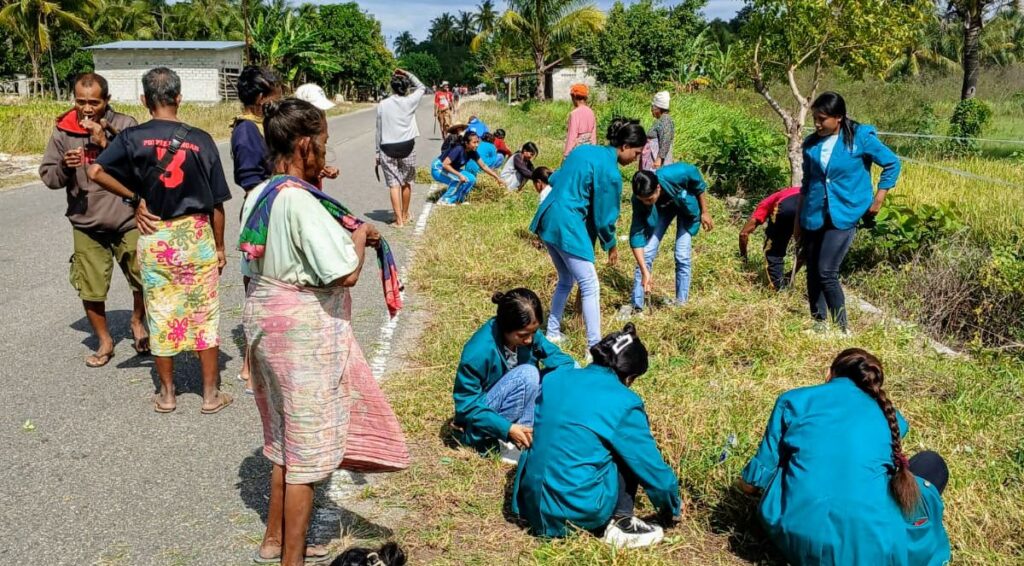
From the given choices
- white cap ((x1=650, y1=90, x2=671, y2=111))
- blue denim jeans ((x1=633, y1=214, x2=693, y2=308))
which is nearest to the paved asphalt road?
blue denim jeans ((x1=633, y1=214, x2=693, y2=308))

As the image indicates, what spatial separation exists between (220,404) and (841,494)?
3410 mm

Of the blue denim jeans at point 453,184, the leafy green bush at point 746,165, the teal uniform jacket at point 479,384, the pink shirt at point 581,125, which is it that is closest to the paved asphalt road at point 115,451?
the teal uniform jacket at point 479,384

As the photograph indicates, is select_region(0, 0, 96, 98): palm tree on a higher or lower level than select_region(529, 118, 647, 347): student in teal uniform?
higher

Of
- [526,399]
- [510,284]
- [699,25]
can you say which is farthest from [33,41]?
[526,399]

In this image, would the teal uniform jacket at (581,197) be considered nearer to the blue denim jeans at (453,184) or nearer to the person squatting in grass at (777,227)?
the person squatting in grass at (777,227)

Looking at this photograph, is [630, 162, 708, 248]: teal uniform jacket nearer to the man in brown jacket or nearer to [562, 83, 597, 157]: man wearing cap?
the man in brown jacket

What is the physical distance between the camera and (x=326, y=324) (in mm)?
2889

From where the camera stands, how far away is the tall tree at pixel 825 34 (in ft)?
33.7

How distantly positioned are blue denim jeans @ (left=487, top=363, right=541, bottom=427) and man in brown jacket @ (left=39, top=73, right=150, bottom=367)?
9.04 feet

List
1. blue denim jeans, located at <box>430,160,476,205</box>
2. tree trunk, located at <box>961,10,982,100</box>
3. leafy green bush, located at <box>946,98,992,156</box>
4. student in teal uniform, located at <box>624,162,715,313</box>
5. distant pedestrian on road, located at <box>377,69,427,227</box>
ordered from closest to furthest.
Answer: student in teal uniform, located at <box>624,162,715,313</box> < distant pedestrian on road, located at <box>377,69,427,227</box> < blue denim jeans, located at <box>430,160,476,205</box> < leafy green bush, located at <box>946,98,992,156</box> < tree trunk, located at <box>961,10,982,100</box>

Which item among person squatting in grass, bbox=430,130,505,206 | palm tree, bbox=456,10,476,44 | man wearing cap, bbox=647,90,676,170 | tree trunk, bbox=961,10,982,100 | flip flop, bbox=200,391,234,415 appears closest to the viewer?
flip flop, bbox=200,391,234,415

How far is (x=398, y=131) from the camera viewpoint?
32.1ft

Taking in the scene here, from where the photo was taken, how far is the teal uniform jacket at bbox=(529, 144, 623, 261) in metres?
5.15

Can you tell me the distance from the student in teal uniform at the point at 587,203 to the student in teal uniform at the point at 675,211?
2.82 feet
